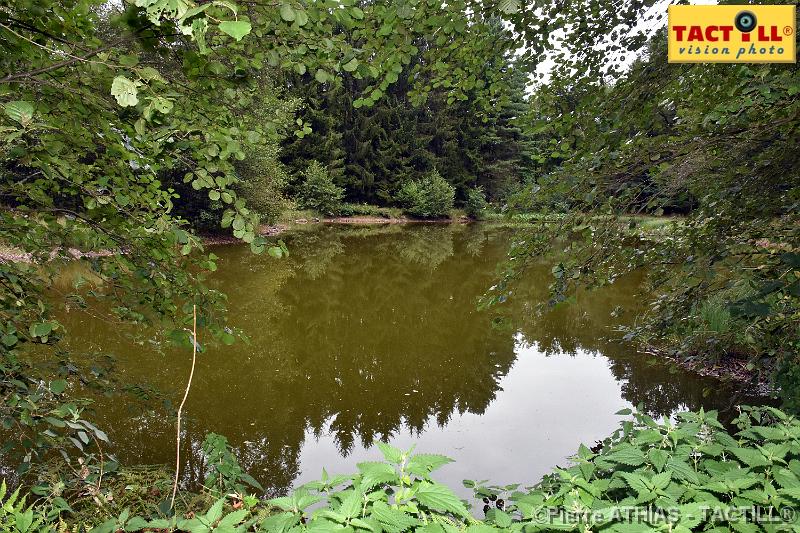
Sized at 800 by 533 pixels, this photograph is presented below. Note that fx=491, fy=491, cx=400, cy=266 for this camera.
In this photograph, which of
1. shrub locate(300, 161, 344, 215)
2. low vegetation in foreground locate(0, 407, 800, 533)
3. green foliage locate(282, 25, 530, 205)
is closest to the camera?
low vegetation in foreground locate(0, 407, 800, 533)

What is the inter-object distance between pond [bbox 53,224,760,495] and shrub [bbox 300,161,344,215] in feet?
66.8

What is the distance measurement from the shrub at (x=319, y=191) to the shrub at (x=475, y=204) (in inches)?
381

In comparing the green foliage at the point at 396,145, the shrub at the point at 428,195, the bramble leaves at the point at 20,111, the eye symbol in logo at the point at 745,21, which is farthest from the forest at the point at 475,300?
the green foliage at the point at 396,145

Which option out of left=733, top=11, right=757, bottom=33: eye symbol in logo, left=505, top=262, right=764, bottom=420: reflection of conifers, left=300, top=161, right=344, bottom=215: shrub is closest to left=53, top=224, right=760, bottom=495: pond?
left=505, top=262, right=764, bottom=420: reflection of conifers

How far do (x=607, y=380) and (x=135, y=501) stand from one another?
6.31 metres

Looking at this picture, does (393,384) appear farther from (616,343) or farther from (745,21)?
(745,21)

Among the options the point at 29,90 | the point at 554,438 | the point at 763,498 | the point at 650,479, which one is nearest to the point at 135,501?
the point at 29,90

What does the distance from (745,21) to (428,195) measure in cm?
3213

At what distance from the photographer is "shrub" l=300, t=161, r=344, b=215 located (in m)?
32.3

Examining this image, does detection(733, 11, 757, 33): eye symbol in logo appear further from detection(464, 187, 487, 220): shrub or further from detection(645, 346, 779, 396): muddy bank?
detection(464, 187, 487, 220): shrub

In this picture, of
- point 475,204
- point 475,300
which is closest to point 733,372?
point 475,300

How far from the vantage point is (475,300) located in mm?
4117

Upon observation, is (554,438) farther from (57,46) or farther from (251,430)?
(57,46)

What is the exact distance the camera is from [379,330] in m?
9.68
